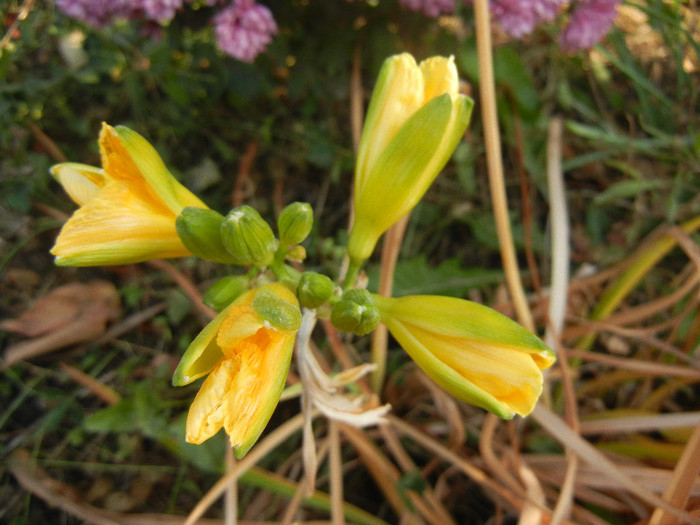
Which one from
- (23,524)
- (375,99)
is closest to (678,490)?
(375,99)

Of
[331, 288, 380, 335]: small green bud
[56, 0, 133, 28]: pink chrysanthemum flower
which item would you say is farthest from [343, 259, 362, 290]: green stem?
[56, 0, 133, 28]: pink chrysanthemum flower

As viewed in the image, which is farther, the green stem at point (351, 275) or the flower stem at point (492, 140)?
the flower stem at point (492, 140)

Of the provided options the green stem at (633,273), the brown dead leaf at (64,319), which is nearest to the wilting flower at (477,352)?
the green stem at (633,273)

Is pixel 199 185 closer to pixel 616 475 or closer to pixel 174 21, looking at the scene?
pixel 174 21

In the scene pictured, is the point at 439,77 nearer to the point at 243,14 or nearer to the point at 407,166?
the point at 407,166

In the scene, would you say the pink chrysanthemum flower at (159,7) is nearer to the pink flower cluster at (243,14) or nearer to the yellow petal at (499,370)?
the pink flower cluster at (243,14)

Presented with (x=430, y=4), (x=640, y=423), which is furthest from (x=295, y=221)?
(x=640, y=423)

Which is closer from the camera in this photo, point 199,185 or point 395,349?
point 395,349
